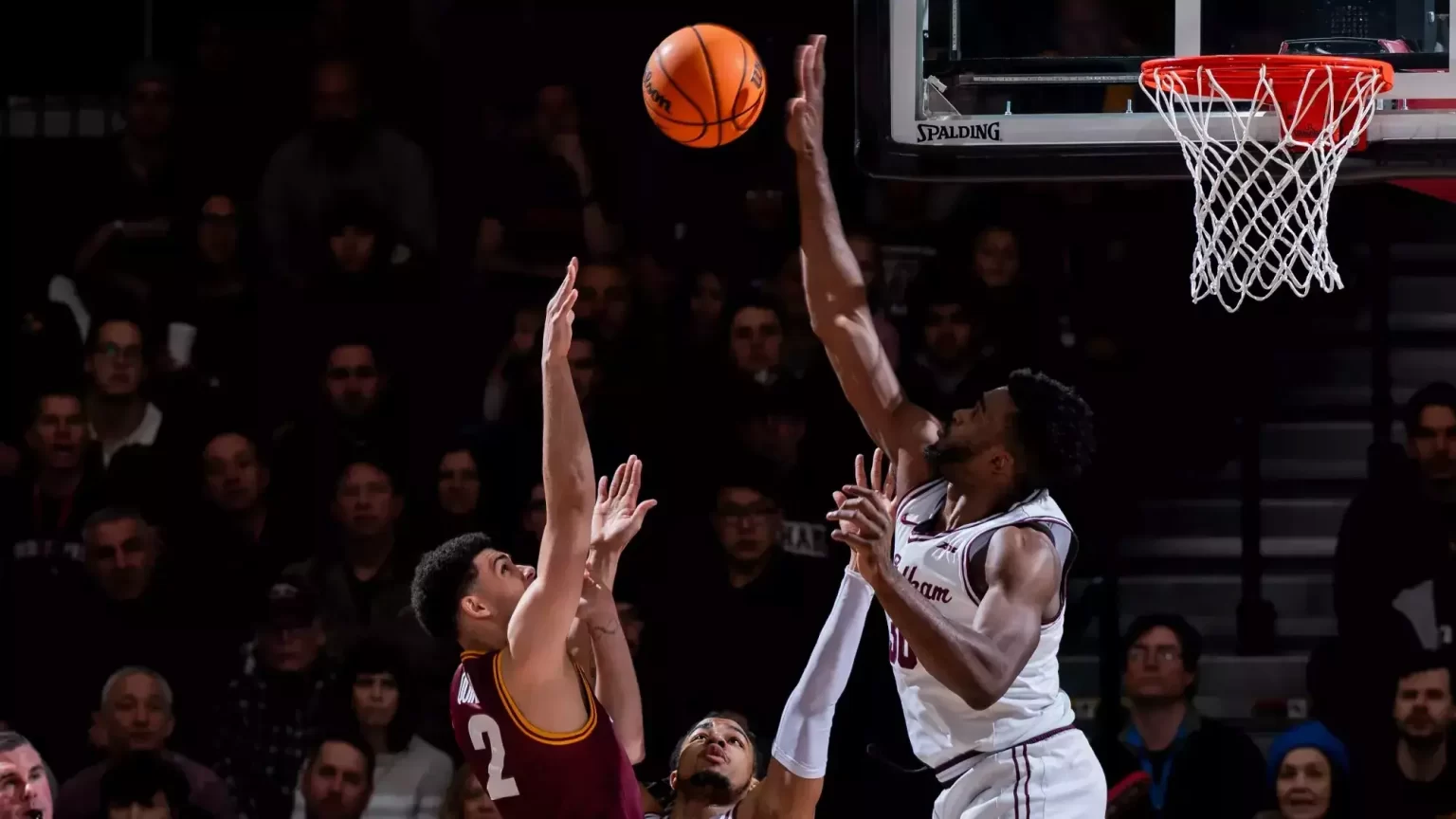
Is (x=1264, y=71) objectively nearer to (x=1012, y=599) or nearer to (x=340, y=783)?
(x=1012, y=599)

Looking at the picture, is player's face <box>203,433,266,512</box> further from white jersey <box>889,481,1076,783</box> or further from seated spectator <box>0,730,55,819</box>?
white jersey <box>889,481,1076,783</box>

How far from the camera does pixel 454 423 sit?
664 centimetres

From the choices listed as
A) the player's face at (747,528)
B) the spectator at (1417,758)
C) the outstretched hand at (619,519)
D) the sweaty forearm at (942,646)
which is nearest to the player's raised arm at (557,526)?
the outstretched hand at (619,519)

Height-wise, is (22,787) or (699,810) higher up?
(22,787)

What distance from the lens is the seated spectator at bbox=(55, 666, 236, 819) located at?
584 cm

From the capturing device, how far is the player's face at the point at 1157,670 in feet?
19.3

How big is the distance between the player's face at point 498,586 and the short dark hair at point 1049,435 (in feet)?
3.54

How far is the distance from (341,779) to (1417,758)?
10.3 feet

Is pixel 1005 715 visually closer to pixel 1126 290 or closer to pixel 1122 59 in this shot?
pixel 1122 59

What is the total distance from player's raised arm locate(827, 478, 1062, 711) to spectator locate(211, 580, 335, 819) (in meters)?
2.92

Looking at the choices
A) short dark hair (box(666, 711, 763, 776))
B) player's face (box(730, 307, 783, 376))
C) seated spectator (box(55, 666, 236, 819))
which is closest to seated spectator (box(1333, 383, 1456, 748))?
short dark hair (box(666, 711, 763, 776))

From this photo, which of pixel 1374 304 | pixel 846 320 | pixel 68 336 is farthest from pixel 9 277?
pixel 1374 304

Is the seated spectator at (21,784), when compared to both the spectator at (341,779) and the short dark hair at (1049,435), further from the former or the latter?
the short dark hair at (1049,435)

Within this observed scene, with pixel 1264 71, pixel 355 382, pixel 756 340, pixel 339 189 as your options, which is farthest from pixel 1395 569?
pixel 339 189
